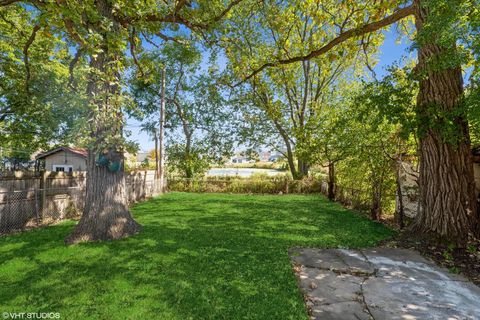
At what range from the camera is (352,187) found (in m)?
10.3

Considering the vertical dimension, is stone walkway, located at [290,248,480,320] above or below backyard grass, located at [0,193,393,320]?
below

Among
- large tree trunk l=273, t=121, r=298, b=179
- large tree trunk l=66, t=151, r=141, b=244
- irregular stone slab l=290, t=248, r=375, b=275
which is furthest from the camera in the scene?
large tree trunk l=273, t=121, r=298, b=179

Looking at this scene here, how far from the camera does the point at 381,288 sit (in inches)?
130

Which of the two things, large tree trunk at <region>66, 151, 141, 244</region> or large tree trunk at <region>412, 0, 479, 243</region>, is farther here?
large tree trunk at <region>66, 151, 141, 244</region>

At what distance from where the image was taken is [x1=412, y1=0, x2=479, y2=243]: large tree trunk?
16.0ft

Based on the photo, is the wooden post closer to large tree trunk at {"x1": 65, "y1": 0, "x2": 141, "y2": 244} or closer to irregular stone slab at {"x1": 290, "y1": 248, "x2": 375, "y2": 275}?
large tree trunk at {"x1": 65, "y1": 0, "x2": 141, "y2": 244}

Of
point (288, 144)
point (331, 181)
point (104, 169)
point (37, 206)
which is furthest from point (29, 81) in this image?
point (288, 144)

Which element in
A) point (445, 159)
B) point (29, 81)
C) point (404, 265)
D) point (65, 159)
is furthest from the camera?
point (65, 159)

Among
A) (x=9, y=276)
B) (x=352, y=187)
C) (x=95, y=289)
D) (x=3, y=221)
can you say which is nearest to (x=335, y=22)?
(x=352, y=187)

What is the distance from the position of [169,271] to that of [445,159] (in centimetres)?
544

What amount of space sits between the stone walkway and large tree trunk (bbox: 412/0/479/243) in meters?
1.08

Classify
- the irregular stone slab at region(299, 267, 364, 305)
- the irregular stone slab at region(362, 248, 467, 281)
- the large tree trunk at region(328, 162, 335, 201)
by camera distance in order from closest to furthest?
1. the irregular stone slab at region(299, 267, 364, 305)
2. the irregular stone slab at region(362, 248, 467, 281)
3. the large tree trunk at region(328, 162, 335, 201)

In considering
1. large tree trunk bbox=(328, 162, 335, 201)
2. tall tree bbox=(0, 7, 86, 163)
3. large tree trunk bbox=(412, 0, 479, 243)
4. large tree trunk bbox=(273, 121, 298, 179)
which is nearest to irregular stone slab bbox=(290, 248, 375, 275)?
large tree trunk bbox=(412, 0, 479, 243)

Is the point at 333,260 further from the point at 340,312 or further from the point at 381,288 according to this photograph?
the point at 340,312
